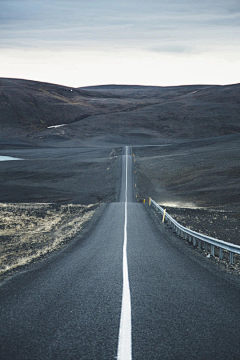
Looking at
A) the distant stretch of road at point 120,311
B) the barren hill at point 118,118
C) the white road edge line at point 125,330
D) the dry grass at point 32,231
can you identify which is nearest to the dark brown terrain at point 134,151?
the barren hill at point 118,118

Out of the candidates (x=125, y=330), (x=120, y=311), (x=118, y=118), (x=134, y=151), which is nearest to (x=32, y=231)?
(x=120, y=311)

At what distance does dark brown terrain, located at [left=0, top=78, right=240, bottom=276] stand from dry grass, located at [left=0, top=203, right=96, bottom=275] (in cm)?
137

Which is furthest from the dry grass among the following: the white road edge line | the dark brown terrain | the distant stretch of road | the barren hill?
the barren hill

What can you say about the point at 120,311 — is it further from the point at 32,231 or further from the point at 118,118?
→ the point at 118,118

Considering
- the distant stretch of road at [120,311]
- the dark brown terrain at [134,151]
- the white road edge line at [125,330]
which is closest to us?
the white road edge line at [125,330]

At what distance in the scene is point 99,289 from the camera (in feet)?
21.7

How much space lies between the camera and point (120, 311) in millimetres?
5324

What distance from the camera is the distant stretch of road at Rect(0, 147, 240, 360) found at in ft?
13.3

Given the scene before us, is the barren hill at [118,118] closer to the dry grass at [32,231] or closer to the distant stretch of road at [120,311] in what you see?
the dry grass at [32,231]

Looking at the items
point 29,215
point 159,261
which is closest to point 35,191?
point 29,215

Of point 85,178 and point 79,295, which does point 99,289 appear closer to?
point 79,295

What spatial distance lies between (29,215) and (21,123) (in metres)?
124

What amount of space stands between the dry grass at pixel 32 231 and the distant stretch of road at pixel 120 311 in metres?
2.45

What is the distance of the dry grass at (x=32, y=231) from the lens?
1179 centimetres
